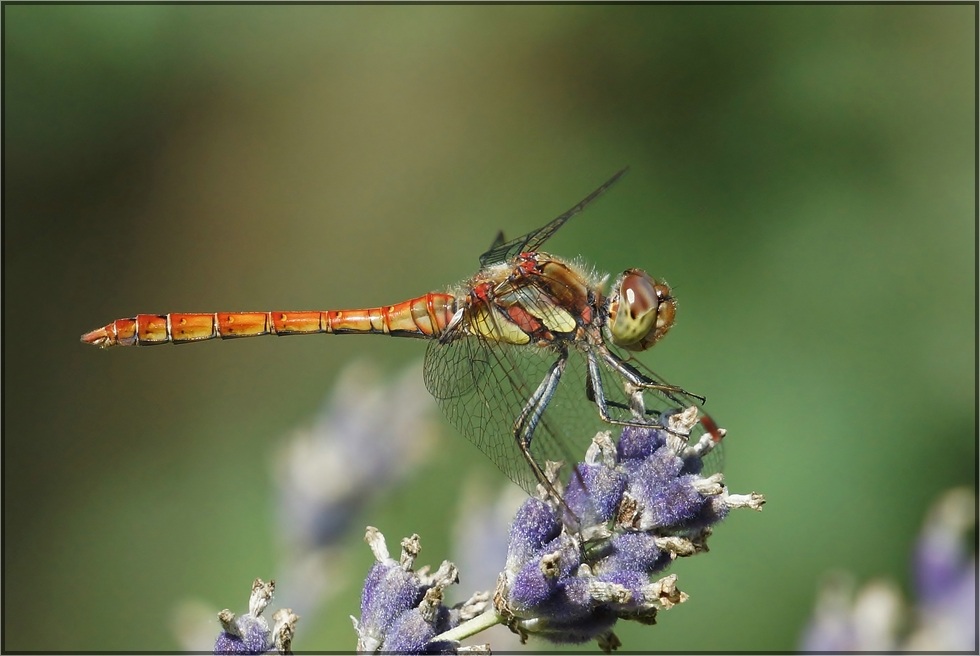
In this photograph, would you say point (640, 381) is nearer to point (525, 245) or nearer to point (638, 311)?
point (638, 311)

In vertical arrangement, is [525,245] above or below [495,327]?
above

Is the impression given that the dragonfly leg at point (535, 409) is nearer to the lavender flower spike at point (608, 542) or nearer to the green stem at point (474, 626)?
the lavender flower spike at point (608, 542)

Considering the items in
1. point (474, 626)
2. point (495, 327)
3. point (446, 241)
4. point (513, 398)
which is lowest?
point (474, 626)

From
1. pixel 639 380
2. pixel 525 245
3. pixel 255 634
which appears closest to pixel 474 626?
pixel 255 634

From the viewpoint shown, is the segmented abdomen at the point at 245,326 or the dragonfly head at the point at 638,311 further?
the segmented abdomen at the point at 245,326

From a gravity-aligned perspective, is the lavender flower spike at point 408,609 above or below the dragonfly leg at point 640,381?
below

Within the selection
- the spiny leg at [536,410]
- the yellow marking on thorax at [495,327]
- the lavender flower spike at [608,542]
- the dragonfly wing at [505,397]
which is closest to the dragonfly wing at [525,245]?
the yellow marking on thorax at [495,327]
